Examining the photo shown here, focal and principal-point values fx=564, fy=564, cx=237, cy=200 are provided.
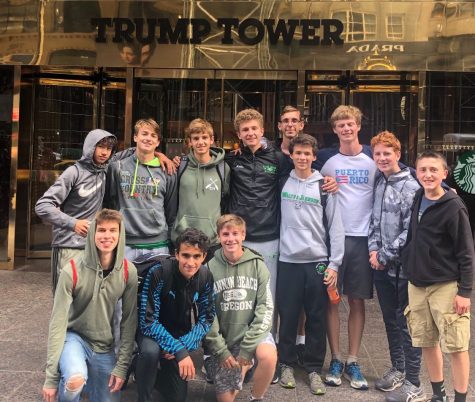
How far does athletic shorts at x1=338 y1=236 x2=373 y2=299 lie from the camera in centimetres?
426

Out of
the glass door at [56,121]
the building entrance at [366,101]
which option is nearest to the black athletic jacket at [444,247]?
the building entrance at [366,101]

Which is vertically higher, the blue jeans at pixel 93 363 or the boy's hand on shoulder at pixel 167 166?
the boy's hand on shoulder at pixel 167 166

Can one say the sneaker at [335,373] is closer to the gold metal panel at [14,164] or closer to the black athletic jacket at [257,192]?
the black athletic jacket at [257,192]

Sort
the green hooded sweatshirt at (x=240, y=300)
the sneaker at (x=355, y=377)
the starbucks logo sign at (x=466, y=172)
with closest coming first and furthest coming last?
1. the green hooded sweatshirt at (x=240, y=300)
2. the sneaker at (x=355, y=377)
3. the starbucks logo sign at (x=466, y=172)

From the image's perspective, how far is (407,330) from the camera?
4.05 meters

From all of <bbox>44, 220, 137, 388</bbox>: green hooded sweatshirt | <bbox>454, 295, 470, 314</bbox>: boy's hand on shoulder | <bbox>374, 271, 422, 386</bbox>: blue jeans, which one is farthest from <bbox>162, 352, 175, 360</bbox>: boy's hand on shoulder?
<bbox>454, 295, 470, 314</bbox>: boy's hand on shoulder

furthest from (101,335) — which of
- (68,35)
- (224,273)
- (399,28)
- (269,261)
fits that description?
(399,28)

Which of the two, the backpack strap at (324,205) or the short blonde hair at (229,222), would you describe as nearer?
the short blonde hair at (229,222)

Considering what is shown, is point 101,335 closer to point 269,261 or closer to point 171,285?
point 171,285

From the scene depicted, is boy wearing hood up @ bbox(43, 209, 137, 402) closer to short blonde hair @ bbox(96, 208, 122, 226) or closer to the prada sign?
short blonde hair @ bbox(96, 208, 122, 226)

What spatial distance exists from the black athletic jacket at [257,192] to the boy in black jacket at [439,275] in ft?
3.42

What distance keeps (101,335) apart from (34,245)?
587cm

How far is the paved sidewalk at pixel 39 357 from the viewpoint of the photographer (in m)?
3.99

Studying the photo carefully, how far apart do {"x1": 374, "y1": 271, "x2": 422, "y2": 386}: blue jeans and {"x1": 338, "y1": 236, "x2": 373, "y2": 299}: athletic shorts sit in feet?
0.25
